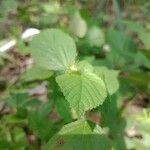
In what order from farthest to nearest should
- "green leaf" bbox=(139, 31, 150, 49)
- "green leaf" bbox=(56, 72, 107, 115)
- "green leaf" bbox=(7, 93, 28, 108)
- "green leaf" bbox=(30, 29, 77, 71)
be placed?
1. "green leaf" bbox=(139, 31, 150, 49)
2. "green leaf" bbox=(7, 93, 28, 108)
3. "green leaf" bbox=(30, 29, 77, 71)
4. "green leaf" bbox=(56, 72, 107, 115)

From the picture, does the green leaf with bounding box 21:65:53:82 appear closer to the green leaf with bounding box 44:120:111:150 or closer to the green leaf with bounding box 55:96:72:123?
the green leaf with bounding box 55:96:72:123

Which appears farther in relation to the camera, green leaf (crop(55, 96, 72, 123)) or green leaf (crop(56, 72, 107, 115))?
green leaf (crop(55, 96, 72, 123))

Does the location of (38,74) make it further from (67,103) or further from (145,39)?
(145,39)

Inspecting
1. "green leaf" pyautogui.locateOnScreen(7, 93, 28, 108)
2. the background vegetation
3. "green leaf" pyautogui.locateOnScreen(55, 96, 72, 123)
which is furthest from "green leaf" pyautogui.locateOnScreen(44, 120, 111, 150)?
"green leaf" pyautogui.locateOnScreen(7, 93, 28, 108)

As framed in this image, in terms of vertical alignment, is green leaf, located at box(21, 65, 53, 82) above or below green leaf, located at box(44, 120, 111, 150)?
below

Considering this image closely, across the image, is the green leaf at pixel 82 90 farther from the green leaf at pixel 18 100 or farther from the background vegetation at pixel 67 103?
the green leaf at pixel 18 100

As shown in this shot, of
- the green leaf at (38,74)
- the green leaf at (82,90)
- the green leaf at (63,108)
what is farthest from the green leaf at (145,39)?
the green leaf at (82,90)

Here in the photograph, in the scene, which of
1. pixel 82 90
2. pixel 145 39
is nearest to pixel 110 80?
pixel 82 90

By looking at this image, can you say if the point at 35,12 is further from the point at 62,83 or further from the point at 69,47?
the point at 62,83
